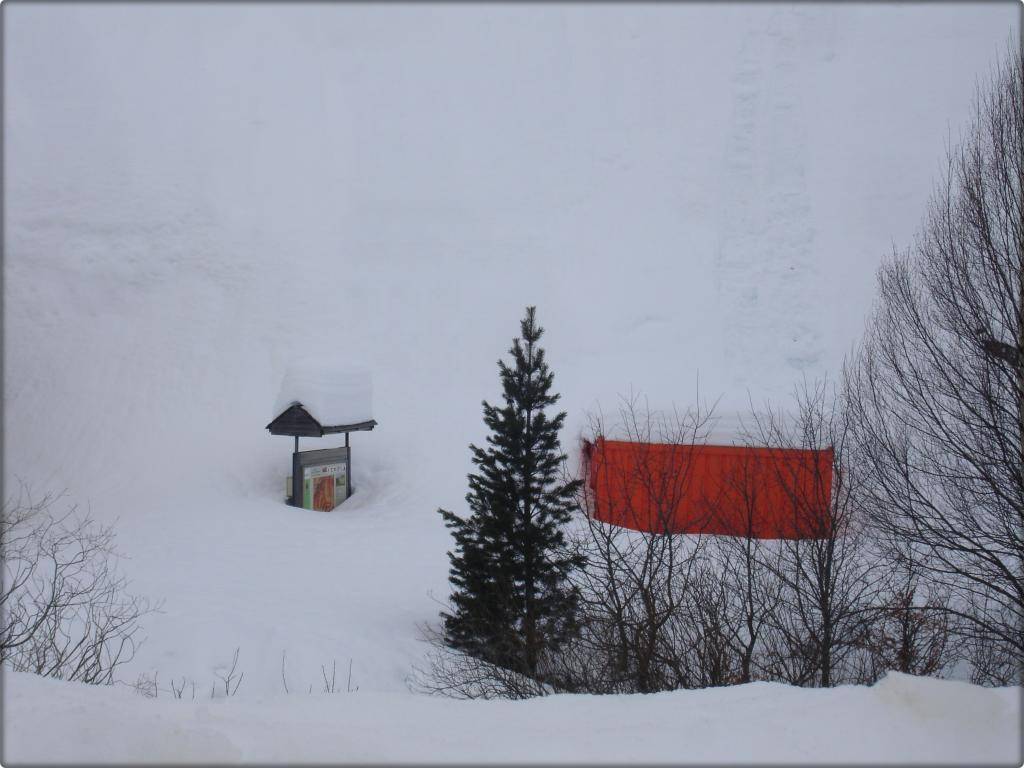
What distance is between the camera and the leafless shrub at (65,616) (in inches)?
282

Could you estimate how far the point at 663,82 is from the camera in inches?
1168

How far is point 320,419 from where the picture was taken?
15.2 metres

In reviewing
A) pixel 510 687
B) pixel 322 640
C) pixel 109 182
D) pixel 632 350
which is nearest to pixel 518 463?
pixel 510 687

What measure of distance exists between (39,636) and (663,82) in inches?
1118

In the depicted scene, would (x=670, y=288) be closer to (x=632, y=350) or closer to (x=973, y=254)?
(x=632, y=350)

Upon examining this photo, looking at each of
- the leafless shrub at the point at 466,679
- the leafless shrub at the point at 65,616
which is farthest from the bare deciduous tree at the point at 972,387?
the leafless shrub at the point at 65,616

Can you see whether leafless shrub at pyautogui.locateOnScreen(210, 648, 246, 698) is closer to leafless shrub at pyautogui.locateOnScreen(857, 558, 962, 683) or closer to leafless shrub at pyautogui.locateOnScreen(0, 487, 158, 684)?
leafless shrub at pyautogui.locateOnScreen(0, 487, 158, 684)

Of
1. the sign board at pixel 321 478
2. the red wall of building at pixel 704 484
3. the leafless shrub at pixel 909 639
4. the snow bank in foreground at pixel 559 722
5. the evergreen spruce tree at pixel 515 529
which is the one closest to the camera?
the snow bank in foreground at pixel 559 722

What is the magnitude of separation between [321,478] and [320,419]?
1.46m

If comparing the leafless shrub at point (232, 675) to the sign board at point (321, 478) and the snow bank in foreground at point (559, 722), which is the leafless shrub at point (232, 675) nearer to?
the snow bank in foreground at point (559, 722)

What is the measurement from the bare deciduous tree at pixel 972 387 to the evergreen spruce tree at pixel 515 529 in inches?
139

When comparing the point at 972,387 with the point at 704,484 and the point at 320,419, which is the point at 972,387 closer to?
the point at 704,484

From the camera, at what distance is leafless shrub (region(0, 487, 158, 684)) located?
7164 millimetres

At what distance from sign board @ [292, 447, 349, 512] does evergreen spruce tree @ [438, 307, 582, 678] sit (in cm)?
694
